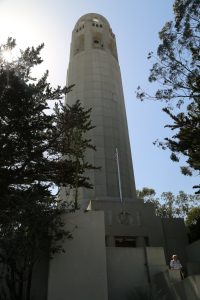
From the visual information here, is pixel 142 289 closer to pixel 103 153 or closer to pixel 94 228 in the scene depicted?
pixel 94 228

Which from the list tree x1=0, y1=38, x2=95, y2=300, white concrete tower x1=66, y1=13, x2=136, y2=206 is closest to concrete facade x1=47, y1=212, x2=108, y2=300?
tree x1=0, y1=38, x2=95, y2=300

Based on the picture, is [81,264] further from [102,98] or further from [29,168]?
[102,98]

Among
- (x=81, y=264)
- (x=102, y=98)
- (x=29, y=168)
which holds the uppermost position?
(x=102, y=98)

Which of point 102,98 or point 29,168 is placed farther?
point 102,98

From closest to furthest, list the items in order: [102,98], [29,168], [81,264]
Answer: [81,264] → [29,168] → [102,98]

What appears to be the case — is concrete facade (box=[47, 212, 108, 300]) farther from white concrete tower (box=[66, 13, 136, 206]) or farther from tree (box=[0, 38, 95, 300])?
white concrete tower (box=[66, 13, 136, 206])

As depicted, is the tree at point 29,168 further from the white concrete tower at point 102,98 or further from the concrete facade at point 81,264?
the white concrete tower at point 102,98

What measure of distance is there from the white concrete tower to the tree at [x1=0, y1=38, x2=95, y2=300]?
38.2ft

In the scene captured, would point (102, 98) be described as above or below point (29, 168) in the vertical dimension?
above

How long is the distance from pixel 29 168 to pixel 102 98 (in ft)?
67.4

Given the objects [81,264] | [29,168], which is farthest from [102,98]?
[81,264]

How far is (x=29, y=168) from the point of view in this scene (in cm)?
1502

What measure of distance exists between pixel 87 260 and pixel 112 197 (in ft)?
46.6

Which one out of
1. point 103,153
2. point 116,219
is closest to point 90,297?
point 116,219
